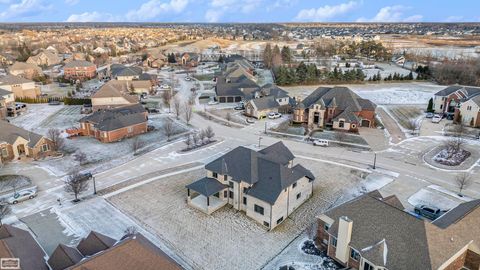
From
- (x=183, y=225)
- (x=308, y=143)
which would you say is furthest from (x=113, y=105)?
(x=183, y=225)

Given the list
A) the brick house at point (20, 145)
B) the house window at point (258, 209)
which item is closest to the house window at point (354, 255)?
the house window at point (258, 209)

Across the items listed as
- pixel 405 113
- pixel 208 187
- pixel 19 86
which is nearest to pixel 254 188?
pixel 208 187

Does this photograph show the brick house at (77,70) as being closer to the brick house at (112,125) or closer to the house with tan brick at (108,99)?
the house with tan brick at (108,99)

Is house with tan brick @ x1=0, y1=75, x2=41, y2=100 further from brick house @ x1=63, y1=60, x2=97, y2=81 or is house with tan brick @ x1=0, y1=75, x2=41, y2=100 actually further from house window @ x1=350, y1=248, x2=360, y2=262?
house window @ x1=350, y1=248, x2=360, y2=262

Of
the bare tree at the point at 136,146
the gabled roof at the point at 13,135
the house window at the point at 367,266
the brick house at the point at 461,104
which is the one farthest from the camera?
the brick house at the point at 461,104

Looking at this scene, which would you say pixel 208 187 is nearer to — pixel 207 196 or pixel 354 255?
pixel 207 196

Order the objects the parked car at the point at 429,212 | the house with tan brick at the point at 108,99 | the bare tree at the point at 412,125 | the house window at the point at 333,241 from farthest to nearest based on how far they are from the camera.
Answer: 1. the house with tan brick at the point at 108,99
2. the bare tree at the point at 412,125
3. the parked car at the point at 429,212
4. the house window at the point at 333,241
